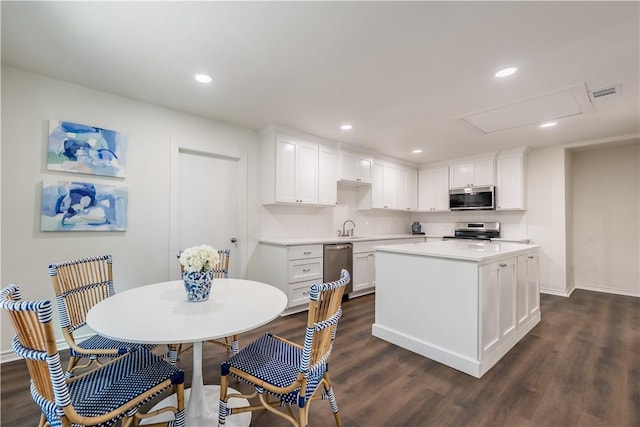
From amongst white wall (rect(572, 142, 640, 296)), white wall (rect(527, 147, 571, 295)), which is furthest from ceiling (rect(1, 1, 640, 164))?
white wall (rect(572, 142, 640, 296))

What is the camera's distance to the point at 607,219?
472 cm

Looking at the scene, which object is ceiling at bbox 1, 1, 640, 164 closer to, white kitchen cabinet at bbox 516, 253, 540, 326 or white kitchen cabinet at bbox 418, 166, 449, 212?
white kitchen cabinet at bbox 516, 253, 540, 326

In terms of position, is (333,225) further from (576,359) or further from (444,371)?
(576,359)

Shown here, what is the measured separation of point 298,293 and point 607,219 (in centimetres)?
545

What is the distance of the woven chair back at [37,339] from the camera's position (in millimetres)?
916

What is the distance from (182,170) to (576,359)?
4.50 meters

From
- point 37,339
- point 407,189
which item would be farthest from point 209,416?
point 407,189

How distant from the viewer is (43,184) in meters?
2.47

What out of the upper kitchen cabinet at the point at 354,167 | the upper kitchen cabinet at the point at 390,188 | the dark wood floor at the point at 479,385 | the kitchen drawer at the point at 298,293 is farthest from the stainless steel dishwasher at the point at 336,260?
the upper kitchen cabinet at the point at 390,188

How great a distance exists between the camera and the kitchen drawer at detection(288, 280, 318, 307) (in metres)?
3.59

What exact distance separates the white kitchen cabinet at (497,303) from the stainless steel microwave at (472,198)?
2.80 meters

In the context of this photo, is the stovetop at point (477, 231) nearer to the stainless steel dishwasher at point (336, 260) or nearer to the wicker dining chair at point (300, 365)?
the stainless steel dishwasher at point (336, 260)

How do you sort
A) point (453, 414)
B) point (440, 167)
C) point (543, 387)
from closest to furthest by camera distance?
point (453, 414), point (543, 387), point (440, 167)

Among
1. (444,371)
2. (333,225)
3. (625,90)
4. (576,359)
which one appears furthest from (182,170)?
(625,90)
